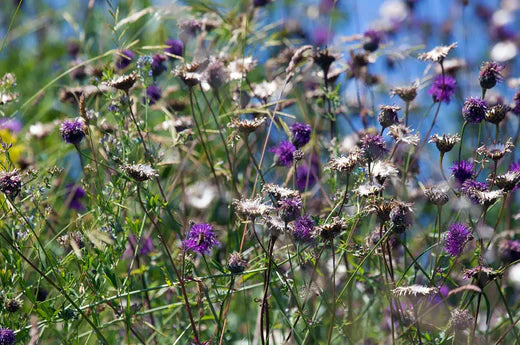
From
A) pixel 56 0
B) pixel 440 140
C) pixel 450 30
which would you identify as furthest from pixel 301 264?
pixel 56 0

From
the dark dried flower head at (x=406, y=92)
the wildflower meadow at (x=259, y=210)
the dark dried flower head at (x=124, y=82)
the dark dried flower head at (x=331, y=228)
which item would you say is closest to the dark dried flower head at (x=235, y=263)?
the wildflower meadow at (x=259, y=210)

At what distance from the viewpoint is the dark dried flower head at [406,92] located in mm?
1316

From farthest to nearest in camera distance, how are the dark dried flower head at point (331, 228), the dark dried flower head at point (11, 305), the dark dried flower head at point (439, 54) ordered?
the dark dried flower head at point (439, 54)
the dark dried flower head at point (11, 305)
the dark dried flower head at point (331, 228)

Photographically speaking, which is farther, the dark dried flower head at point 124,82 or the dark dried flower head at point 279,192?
the dark dried flower head at point 124,82

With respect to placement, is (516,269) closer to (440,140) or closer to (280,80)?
→ (440,140)

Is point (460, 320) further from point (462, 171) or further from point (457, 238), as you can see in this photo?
point (462, 171)

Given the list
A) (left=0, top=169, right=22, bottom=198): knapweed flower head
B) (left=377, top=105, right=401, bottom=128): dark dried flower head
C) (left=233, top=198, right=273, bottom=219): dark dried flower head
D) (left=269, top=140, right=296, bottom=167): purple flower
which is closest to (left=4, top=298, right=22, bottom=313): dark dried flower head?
(left=0, top=169, right=22, bottom=198): knapweed flower head

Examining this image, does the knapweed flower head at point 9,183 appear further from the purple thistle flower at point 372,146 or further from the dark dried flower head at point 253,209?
the purple thistle flower at point 372,146

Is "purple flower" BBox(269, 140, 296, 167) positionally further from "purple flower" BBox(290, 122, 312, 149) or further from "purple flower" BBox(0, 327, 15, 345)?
"purple flower" BBox(0, 327, 15, 345)

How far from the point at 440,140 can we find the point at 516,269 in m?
0.51

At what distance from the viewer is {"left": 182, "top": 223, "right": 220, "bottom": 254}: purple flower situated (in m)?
1.06

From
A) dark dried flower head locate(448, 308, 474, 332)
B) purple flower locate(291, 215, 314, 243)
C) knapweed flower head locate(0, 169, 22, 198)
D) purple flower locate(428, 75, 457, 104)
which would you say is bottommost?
dark dried flower head locate(448, 308, 474, 332)

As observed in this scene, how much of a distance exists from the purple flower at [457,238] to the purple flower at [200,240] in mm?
337

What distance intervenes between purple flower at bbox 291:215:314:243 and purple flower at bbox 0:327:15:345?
41 centimetres
